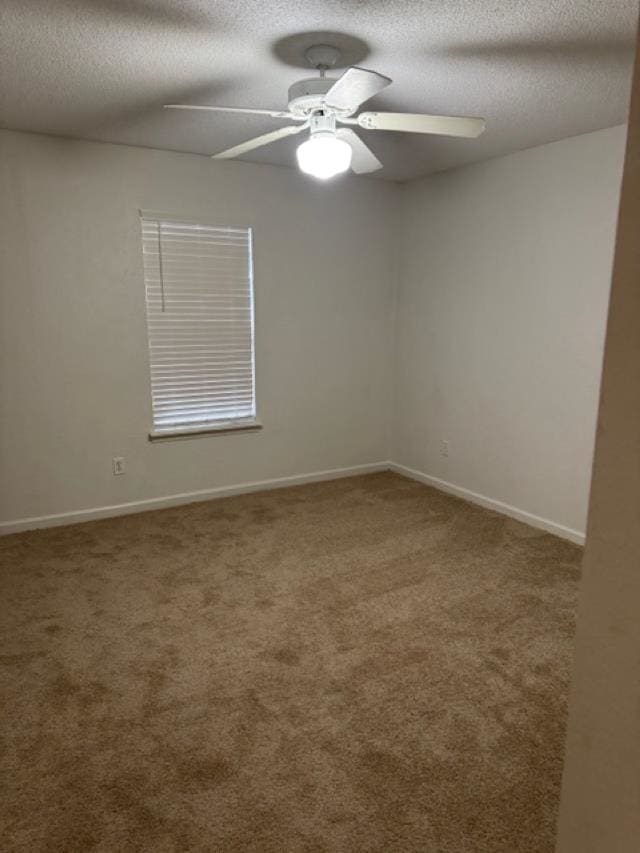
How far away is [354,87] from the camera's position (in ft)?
6.40

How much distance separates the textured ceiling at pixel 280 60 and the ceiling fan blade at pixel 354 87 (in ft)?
0.78

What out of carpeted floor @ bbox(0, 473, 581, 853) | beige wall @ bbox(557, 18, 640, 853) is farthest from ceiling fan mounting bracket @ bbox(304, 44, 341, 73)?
carpeted floor @ bbox(0, 473, 581, 853)

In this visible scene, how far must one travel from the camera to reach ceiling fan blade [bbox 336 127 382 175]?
2422mm

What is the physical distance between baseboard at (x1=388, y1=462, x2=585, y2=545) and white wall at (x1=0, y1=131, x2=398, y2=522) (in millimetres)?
588

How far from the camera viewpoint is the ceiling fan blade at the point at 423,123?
85.4 inches

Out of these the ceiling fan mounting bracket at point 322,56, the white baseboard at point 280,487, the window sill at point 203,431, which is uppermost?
the ceiling fan mounting bracket at point 322,56

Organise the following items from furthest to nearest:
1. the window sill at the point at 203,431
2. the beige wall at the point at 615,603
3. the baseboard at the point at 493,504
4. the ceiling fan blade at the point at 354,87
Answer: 1. the window sill at the point at 203,431
2. the baseboard at the point at 493,504
3. the ceiling fan blade at the point at 354,87
4. the beige wall at the point at 615,603

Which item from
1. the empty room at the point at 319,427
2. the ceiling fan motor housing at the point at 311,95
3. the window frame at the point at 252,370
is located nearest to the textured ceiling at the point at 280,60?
the empty room at the point at 319,427

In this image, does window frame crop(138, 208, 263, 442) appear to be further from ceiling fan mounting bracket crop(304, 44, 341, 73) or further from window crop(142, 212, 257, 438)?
ceiling fan mounting bracket crop(304, 44, 341, 73)

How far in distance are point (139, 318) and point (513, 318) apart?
2.59 meters

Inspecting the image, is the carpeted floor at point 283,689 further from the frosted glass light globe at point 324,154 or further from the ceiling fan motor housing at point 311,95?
the ceiling fan motor housing at point 311,95

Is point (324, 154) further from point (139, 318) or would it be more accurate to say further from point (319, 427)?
point (319, 427)

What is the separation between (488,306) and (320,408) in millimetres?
1569

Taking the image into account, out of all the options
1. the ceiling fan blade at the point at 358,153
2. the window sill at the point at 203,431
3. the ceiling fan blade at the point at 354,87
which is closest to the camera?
the ceiling fan blade at the point at 354,87
